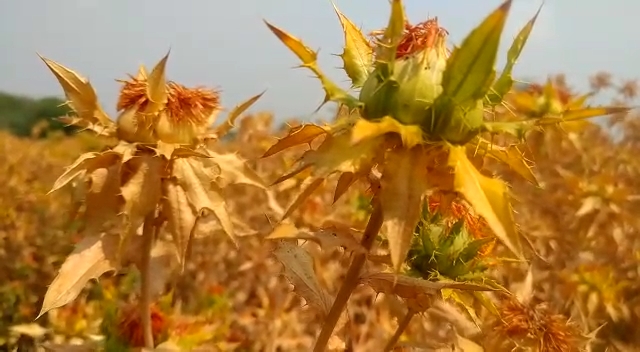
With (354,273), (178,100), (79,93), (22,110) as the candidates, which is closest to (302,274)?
(354,273)

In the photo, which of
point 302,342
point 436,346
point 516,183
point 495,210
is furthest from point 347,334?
point 516,183

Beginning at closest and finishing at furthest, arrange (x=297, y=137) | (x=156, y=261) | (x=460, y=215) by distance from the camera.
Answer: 1. (x=297, y=137)
2. (x=460, y=215)
3. (x=156, y=261)

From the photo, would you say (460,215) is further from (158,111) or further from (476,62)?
(158,111)

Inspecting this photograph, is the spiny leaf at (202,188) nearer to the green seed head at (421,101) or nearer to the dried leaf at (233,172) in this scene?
the dried leaf at (233,172)

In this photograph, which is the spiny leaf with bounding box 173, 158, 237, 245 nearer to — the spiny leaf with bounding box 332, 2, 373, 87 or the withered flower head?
the withered flower head

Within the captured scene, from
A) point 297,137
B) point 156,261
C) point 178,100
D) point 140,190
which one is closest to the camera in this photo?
point 297,137

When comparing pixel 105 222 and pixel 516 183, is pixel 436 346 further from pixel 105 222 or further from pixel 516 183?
pixel 516 183

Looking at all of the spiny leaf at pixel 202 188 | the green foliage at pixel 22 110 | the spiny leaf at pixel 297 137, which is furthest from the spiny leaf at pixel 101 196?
the green foliage at pixel 22 110
